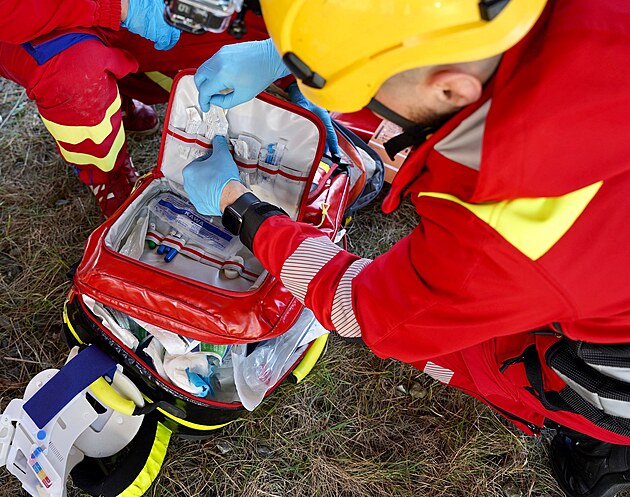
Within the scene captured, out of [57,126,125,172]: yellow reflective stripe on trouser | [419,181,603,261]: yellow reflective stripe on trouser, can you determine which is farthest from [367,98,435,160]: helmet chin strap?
[57,126,125,172]: yellow reflective stripe on trouser

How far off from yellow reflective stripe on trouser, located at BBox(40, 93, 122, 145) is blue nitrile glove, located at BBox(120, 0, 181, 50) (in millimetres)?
221

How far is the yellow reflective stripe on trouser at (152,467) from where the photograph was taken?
1755 millimetres

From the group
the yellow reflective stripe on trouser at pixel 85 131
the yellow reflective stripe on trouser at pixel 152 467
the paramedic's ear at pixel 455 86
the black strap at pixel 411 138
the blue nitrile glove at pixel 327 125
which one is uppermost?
the paramedic's ear at pixel 455 86

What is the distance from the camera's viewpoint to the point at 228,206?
5.20 feet

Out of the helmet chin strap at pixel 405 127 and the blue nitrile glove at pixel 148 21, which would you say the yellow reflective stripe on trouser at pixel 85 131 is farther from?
the helmet chin strap at pixel 405 127

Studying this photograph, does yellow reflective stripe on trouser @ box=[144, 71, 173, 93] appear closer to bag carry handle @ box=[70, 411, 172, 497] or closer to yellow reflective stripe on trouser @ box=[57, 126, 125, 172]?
yellow reflective stripe on trouser @ box=[57, 126, 125, 172]

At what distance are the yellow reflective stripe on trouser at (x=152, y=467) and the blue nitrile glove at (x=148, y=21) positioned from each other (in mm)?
1228

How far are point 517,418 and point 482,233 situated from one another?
1.11 meters

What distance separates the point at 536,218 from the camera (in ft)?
3.43

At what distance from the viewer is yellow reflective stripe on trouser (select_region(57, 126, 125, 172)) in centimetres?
203

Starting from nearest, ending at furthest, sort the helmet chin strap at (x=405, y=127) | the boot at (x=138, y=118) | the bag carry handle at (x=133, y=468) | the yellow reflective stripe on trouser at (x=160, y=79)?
the helmet chin strap at (x=405, y=127) < the bag carry handle at (x=133, y=468) < the yellow reflective stripe on trouser at (x=160, y=79) < the boot at (x=138, y=118)

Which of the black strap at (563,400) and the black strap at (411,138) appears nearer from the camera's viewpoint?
the black strap at (411,138)

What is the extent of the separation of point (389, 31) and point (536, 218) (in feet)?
1.30

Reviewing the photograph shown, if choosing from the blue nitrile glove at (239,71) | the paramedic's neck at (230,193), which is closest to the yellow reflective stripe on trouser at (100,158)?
the blue nitrile glove at (239,71)
